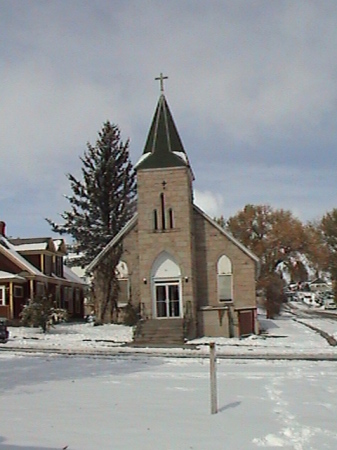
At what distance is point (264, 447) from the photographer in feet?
23.5

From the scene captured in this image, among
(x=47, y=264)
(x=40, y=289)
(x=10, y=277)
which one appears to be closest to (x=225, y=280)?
(x=10, y=277)

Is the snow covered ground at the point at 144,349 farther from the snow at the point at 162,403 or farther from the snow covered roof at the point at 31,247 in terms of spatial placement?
the snow covered roof at the point at 31,247

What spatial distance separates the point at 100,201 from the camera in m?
39.9

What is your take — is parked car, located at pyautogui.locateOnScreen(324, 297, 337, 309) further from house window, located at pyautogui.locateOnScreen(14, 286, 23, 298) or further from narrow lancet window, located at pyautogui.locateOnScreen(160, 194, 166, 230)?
narrow lancet window, located at pyautogui.locateOnScreen(160, 194, 166, 230)

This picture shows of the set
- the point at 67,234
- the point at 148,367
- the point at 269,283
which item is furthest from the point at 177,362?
the point at 269,283

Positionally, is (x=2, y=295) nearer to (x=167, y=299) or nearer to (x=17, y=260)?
(x=17, y=260)

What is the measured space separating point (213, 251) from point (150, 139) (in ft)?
23.1

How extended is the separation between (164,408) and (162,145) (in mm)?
23472

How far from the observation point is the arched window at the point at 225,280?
3189 cm

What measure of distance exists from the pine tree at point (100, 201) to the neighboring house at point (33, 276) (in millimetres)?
2280

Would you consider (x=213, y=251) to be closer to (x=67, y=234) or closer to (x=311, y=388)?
(x=67, y=234)

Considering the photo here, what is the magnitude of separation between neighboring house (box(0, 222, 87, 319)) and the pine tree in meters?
2.28

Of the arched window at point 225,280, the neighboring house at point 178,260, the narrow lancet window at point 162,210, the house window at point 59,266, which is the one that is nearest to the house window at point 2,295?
the house window at point 59,266

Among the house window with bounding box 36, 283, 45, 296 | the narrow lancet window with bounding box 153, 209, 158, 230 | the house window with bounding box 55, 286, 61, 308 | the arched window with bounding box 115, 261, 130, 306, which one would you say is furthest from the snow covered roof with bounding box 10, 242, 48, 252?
the narrow lancet window with bounding box 153, 209, 158, 230
